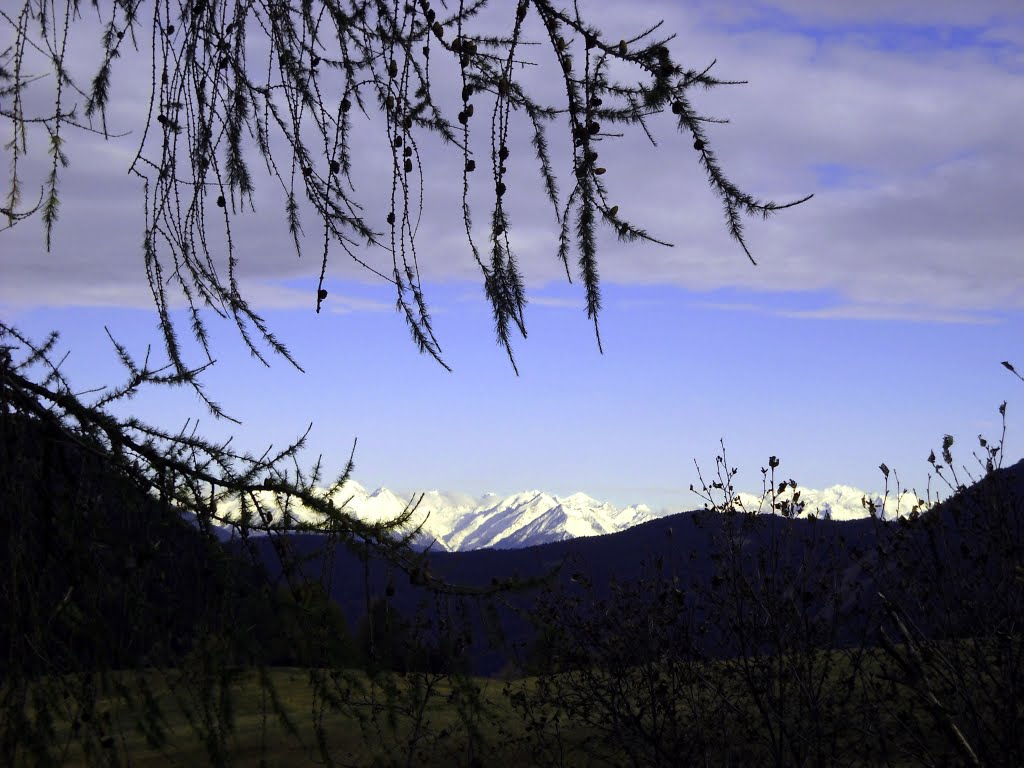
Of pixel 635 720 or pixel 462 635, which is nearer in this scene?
pixel 462 635

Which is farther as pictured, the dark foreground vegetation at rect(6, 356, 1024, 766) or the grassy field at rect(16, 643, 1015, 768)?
the grassy field at rect(16, 643, 1015, 768)

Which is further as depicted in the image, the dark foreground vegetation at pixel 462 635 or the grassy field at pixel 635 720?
the grassy field at pixel 635 720

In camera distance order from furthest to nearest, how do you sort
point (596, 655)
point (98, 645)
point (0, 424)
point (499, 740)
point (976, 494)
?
point (499, 740)
point (596, 655)
point (976, 494)
point (0, 424)
point (98, 645)

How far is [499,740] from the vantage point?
34.6ft

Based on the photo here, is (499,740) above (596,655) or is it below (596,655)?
below

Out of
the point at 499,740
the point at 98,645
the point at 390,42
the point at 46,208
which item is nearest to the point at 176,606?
the point at 98,645

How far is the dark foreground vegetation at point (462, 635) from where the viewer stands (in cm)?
245

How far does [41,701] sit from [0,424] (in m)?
0.74

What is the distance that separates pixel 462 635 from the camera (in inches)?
144

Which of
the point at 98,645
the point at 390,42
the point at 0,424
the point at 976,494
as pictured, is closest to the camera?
the point at 98,645

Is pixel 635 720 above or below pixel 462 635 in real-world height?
below

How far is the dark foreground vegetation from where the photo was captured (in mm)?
2445

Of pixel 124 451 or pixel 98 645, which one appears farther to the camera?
pixel 124 451

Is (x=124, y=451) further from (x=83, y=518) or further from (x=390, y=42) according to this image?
(x=390, y=42)
